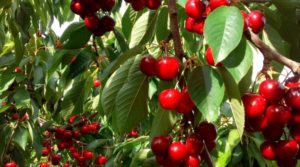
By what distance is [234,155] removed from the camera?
2283 millimetres

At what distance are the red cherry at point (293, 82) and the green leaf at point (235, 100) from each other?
12 centimetres

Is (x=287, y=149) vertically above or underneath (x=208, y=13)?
underneath

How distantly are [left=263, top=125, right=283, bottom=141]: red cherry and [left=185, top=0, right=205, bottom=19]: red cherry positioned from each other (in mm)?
293

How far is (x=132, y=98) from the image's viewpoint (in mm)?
1357

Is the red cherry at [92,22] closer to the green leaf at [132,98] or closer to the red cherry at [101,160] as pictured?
the green leaf at [132,98]

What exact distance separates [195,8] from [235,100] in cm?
21

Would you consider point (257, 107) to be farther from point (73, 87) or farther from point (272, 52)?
point (73, 87)

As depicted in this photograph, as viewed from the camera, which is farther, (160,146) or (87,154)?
(87,154)

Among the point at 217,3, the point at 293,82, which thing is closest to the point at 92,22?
the point at 217,3

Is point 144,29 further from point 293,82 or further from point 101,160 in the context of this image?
point 101,160

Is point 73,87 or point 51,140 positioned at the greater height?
point 73,87

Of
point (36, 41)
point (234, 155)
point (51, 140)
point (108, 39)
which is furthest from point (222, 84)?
point (51, 140)

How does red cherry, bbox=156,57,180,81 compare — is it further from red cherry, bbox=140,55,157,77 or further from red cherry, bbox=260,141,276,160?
red cherry, bbox=260,141,276,160

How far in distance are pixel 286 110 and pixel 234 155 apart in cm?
121
